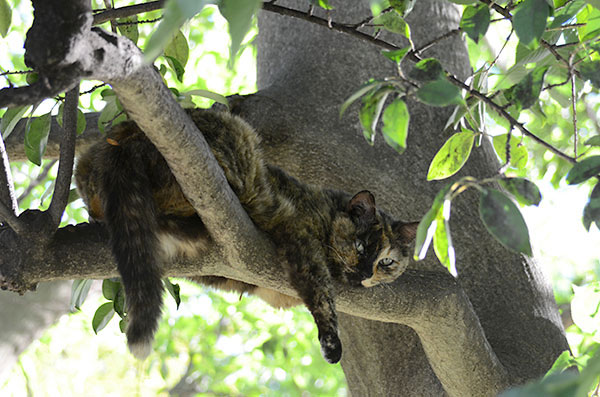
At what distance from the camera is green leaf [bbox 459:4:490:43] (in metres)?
1.15

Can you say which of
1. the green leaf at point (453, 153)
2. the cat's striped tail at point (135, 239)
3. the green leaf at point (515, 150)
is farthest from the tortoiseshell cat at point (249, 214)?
the green leaf at point (453, 153)

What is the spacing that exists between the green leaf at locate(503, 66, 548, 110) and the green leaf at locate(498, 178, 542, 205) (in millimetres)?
212

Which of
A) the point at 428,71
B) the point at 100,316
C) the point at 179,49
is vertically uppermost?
the point at 428,71

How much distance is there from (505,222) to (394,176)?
1343 mm

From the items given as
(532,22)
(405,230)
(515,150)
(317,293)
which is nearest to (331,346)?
(317,293)

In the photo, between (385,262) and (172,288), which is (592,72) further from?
(172,288)

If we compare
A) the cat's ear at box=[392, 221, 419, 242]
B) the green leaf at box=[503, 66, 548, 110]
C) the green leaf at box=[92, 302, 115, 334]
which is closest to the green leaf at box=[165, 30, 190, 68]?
the green leaf at box=[92, 302, 115, 334]

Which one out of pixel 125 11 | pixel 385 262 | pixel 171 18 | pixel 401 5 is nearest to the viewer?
pixel 171 18

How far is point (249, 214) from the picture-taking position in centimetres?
194

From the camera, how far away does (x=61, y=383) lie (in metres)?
5.38

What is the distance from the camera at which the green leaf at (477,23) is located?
1.15 metres

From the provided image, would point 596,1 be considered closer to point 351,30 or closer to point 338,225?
point 351,30

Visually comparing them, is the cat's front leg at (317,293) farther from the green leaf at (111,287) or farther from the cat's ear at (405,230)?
the green leaf at (111,287)

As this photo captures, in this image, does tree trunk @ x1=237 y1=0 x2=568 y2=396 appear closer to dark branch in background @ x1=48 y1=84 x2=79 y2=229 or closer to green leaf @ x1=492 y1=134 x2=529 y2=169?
green leaf @ x1=492 y1=134 x2=529 y2=169
